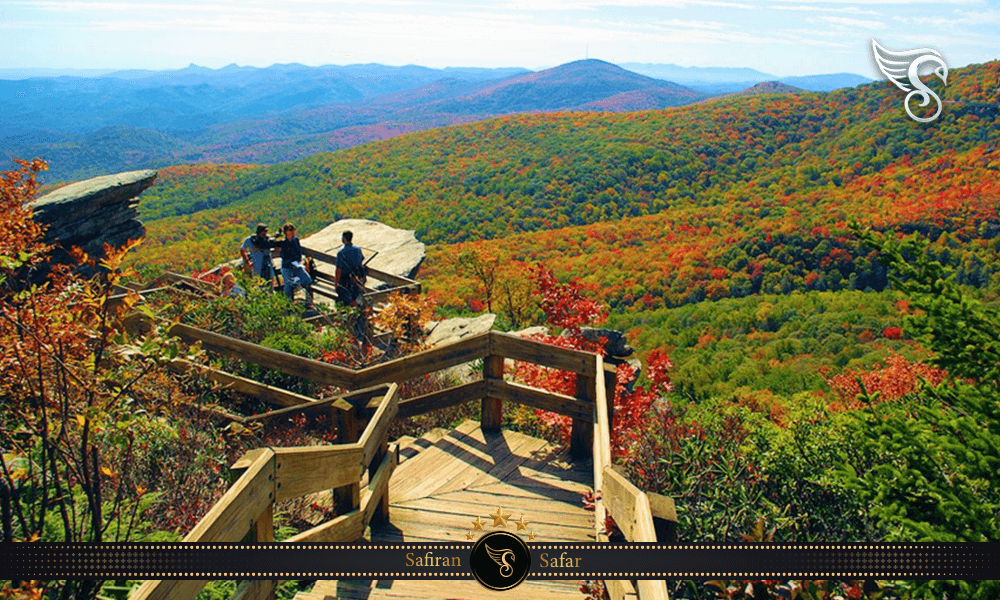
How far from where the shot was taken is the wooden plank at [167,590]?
1.83 metres

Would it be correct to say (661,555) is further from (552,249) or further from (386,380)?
(552,249)

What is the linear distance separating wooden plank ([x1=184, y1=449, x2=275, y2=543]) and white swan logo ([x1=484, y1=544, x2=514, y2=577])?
110 centimetres

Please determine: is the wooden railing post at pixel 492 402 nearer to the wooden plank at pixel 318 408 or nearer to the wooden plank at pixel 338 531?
the wooden plank at pixel 318 408

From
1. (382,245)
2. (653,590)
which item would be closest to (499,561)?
(653,590)

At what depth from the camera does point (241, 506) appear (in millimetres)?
2486

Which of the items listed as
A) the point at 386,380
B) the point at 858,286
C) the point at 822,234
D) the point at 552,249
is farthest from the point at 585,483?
the point at 552,249

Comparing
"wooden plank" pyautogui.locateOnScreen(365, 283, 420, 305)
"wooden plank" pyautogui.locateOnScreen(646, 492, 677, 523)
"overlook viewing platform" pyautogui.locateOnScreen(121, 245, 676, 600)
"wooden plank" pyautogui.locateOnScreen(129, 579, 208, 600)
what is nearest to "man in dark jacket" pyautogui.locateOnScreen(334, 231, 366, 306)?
"wooden plank" pyautogui.locateOnScreen(365, 283, 420, 305)

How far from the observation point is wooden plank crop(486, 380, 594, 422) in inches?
207

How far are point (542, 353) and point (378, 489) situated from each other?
1.93m

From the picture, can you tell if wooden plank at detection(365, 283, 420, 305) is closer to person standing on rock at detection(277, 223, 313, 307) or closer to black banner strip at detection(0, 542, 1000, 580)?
person standing on rock at detection(277, 223, 313, 307)

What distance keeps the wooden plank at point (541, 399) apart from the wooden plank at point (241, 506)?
2.96 m

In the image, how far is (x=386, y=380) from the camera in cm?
555

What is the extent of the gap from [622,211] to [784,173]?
16.2 meters

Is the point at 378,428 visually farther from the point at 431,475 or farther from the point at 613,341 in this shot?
the point at 613,341
